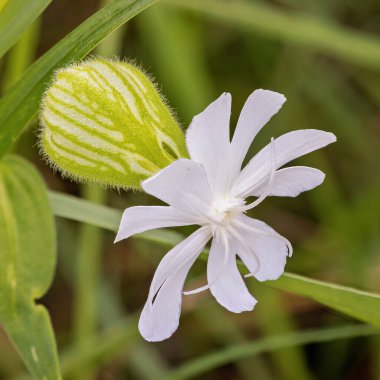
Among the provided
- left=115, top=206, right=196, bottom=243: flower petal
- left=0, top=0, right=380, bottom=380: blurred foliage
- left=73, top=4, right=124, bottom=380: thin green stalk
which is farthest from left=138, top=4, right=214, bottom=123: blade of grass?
left=115, top=206, right=196, bottom=243: flower petal

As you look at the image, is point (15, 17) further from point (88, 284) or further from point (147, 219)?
point (88, 284)

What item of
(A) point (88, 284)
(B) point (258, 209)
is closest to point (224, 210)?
(A) point (88, 284)

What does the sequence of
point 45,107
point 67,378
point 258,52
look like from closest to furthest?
point 45,107 → point 67,378 → point 258,52

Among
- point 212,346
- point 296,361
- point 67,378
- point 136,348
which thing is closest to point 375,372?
point 296,361

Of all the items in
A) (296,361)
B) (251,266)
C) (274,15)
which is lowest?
(251,266)

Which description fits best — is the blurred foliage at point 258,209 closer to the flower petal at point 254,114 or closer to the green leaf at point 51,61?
the green leaf at point 51,61

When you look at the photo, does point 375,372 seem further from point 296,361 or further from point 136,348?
point 136,348
